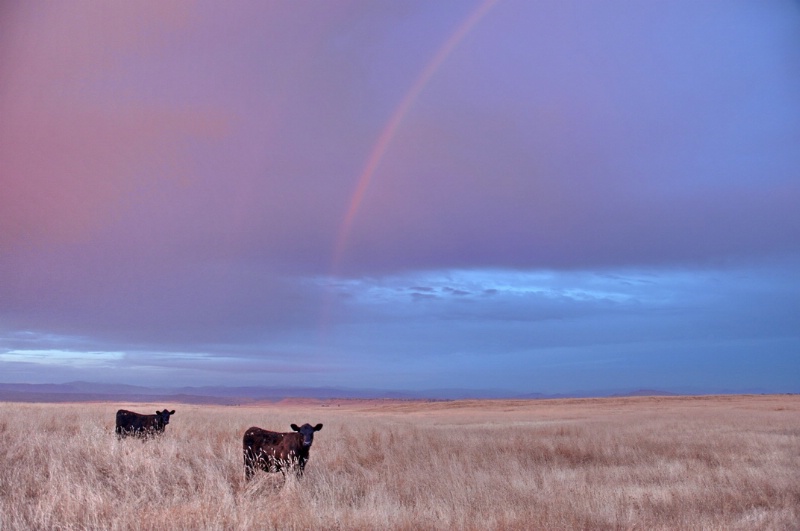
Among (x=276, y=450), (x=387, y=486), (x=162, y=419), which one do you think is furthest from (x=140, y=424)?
(x=387, y=486)

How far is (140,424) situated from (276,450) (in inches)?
332

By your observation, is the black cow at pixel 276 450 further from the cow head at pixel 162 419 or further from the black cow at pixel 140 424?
the cow head at pixel 162 419

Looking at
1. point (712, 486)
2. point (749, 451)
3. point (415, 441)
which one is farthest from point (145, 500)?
point (749, 451)

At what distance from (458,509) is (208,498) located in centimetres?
407

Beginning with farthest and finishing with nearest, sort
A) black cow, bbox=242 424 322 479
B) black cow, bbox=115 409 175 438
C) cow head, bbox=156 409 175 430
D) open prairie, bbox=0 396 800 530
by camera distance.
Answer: cow head, bbox=156 409 175 430 → black cow, bbox=115 409 175 438 → black cow, bbox=242 424 322 479 → open prairie, bbox=0 396 800 530

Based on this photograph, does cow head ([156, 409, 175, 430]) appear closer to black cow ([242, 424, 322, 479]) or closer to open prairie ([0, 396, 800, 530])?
open prairie ([0, 396, 800, 530])

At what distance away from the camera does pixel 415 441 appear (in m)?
22.2

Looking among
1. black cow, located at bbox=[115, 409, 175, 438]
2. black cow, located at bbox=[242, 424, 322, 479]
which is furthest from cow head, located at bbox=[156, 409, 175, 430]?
black cow, located at bbox=[242, 424, 322, 479]

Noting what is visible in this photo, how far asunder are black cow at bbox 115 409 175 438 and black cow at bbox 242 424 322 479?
19.4 ft

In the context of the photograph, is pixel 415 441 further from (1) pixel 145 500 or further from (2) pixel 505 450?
(1) pixel 145 500

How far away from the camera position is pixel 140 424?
19969mm

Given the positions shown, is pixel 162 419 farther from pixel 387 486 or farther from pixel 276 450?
pixel 387 486

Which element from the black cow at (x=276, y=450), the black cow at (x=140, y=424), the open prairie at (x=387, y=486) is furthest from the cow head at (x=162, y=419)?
the black cow at (x=276, y=450)

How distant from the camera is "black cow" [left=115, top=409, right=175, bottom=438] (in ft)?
61.1
